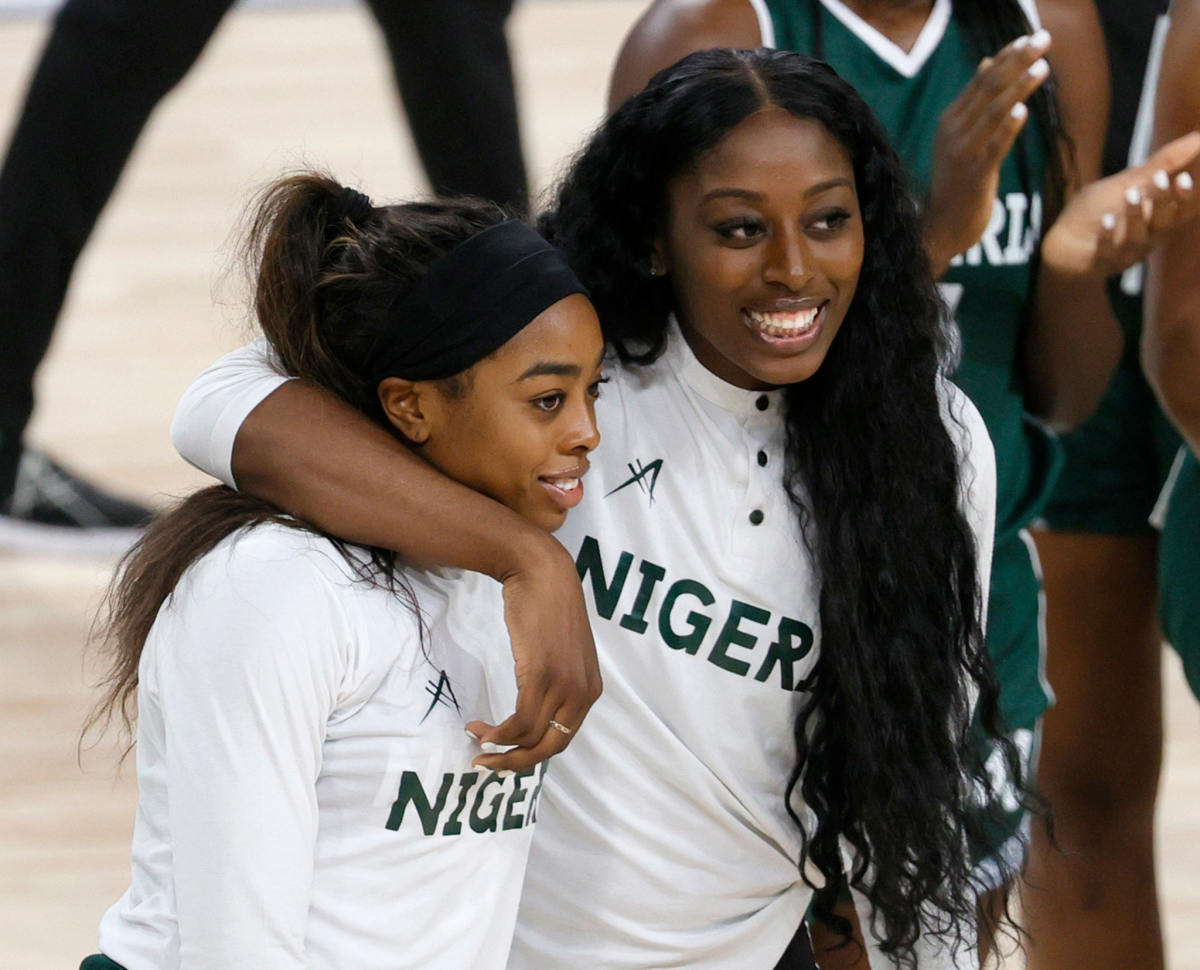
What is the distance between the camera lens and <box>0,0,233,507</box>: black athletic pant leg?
→ 3160mm

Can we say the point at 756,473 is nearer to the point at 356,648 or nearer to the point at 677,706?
the point at 677,706

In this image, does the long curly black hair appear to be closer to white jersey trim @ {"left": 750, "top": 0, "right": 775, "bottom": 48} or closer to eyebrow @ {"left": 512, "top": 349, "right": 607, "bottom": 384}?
eyebrow @ {"left": 512, "top": 349, "right": 607, "bottom": 384}

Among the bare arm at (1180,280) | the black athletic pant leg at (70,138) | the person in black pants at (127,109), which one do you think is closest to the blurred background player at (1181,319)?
the bare arm at (1180,280)

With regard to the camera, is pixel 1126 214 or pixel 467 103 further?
pixel 467 103

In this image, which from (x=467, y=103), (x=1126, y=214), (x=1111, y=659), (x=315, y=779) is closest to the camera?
(x=315, y=779)

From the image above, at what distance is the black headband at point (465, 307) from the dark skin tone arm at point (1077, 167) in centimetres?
48

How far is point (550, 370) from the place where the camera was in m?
1.25

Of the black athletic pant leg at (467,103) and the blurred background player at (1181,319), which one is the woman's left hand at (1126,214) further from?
the black athletic pant leg at (467,103)

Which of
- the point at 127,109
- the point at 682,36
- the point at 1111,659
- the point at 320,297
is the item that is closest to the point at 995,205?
the point at 682,36

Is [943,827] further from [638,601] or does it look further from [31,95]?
[31,95]

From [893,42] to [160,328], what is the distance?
2929mm

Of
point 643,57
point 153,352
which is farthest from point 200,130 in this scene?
point 643,57

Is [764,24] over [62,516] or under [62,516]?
over

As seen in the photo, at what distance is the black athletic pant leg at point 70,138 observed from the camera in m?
3.16
